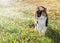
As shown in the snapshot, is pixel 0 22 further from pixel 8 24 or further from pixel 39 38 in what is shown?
pixel 39 38

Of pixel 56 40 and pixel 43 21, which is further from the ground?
pixel 43 21

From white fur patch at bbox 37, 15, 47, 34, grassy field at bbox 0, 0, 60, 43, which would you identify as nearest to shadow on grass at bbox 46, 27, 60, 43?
grassy field at bbox 0, 0, 60, 43

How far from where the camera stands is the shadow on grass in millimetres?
10473

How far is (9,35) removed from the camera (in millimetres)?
10500

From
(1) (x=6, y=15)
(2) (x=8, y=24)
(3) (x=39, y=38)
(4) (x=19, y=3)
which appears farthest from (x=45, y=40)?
(4) (x=19, y=3)

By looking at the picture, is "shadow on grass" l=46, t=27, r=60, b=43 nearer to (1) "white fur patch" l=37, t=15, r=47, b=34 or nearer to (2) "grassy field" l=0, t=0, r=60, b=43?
(2) "grassy field" l=0, t=0, r=60, b=43

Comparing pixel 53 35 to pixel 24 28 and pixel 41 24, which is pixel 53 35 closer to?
pixel 41 24

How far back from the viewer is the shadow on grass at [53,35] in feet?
34.4

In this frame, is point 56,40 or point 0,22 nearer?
point 56,40

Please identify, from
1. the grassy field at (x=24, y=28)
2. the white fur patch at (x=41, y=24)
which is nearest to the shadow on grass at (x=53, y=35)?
→ the grassy field at (x=24, y=28)

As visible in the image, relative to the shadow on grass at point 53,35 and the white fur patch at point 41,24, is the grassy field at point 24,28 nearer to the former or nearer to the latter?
the shadow on grass at point 53,35

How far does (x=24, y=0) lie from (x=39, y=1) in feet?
3.63

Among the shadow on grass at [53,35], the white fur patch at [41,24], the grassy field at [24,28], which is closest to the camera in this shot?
the grassy field at [24,28]

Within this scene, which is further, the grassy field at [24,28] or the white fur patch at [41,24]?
the white fur patch at [41,24]
